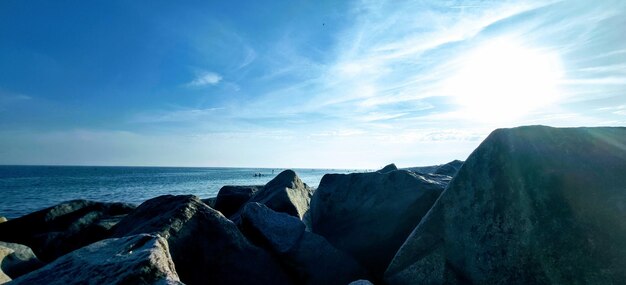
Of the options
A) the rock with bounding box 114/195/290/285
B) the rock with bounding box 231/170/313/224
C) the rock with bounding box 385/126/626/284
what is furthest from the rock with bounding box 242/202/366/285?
the rock with bounding box 231/170/313/224

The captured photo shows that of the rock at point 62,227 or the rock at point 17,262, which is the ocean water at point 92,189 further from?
the rock at point 17,262

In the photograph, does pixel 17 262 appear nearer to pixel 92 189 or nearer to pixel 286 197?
pixel 286 197

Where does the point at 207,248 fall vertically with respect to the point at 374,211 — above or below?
below

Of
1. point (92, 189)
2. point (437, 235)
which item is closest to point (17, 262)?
point (437, 235)

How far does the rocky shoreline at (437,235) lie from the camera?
3143 mm

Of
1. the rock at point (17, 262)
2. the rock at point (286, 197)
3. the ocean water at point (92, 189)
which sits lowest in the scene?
the ocean water at point (92, 189)

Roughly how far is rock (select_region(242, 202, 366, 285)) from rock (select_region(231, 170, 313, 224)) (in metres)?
2.22

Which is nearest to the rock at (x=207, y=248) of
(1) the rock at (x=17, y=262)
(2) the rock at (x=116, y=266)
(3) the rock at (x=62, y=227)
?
(2) the rock at (x=116, y=266)

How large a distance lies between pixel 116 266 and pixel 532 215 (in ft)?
12.9

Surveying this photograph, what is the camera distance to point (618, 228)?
3066 mm

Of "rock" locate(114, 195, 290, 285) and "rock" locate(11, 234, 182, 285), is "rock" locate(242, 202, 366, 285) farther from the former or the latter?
"rock" locate(11, 234, 182, 285)

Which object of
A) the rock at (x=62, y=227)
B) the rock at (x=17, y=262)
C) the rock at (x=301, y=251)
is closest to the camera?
the rock at (x=17, y=262)

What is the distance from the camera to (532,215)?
11.3 feet

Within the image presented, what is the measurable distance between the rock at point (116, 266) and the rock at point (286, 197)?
4940 mm
